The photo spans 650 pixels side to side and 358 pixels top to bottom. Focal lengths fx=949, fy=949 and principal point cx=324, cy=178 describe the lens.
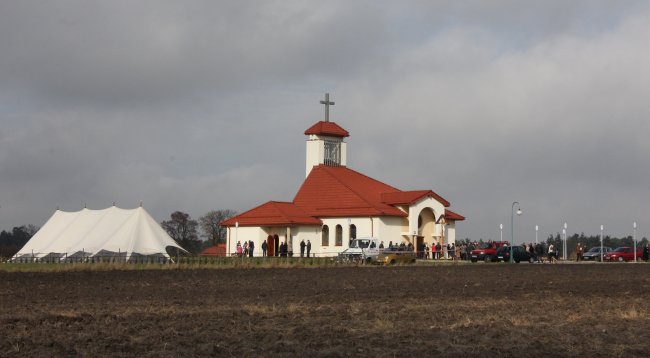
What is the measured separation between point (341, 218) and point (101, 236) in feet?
75.8

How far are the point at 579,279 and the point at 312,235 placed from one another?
36.3 m

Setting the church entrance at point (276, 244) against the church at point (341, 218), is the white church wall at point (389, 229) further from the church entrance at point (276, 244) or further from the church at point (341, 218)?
the church entrance at point (276, 244)

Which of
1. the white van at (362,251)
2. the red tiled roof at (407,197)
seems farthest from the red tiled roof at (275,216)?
the white van at (362,251)

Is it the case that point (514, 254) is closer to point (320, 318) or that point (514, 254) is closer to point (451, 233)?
point (451, 233)

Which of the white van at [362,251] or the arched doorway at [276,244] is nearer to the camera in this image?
the white van at [362,251]

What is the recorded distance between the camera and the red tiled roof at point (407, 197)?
7019 centimetres

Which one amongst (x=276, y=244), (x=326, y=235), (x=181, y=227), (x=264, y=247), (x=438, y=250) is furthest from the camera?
(x=181, y=227)

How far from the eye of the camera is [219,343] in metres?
15.4

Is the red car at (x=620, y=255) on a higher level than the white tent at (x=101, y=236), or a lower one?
lower

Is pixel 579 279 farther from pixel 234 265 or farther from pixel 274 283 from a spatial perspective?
pixel 234 265

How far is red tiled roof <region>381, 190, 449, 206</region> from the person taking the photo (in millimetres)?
70188

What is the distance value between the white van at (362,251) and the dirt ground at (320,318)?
24.6 meters

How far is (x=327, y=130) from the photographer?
255ft

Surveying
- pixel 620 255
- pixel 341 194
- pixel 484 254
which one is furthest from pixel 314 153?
pixel 620 255
